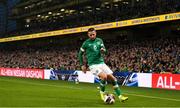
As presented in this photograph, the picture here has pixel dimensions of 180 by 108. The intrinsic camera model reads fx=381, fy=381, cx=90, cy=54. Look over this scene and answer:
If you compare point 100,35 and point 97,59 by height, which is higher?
point 100,35

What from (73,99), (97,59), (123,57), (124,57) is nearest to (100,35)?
(124,57)

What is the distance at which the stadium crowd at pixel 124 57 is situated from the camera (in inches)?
1092

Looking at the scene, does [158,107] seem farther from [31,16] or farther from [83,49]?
[31,16]

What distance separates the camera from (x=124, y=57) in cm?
3334

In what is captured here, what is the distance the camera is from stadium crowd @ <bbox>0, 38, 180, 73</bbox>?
27.7m

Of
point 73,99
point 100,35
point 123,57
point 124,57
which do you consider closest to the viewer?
point 73,99

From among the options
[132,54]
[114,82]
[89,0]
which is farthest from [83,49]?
[89,0]

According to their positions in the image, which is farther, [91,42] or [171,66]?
[171,66]

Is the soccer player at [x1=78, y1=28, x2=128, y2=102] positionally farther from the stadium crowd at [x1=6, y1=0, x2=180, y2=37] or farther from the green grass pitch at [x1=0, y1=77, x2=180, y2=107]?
the stadium crowd at [x1=6, y1=0, x2=180, y2=37]

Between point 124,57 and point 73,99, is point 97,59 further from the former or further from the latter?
point 124,57

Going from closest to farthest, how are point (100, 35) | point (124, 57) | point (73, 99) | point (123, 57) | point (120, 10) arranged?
1. point (73, 99)
2. point (123, 57)
3. point (124, 57)
4. point (120, 10)
5. point (100, 35)

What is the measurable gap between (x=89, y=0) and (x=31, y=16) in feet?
60.5

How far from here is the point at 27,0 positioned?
2564 inches

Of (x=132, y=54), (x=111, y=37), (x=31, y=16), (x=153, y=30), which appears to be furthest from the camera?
(x=31, y=16)
